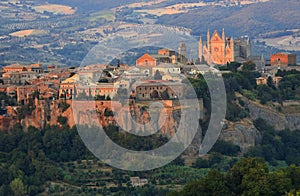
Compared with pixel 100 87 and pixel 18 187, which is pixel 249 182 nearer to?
pixel 18 187

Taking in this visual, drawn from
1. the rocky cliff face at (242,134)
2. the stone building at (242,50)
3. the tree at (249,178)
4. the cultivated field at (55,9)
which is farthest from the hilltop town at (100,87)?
the cultivated field at (55,9)

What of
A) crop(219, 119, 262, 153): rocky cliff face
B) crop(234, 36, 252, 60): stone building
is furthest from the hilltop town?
crop(234, 36, 252, 60): stone building

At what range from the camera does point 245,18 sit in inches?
5522

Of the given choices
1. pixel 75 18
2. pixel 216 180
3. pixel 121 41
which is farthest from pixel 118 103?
pixel 75 18

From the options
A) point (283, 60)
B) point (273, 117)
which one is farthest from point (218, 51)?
point (273, 117)

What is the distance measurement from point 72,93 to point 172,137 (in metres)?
4.79

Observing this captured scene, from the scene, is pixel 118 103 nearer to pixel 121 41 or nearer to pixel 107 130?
pixel 107 130

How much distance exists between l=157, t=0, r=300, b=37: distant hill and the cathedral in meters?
58.5

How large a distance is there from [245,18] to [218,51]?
79.7 m

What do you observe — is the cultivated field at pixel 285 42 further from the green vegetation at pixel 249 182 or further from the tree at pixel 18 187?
the green vegetation at pixel 249 182

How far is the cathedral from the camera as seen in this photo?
5998 cm

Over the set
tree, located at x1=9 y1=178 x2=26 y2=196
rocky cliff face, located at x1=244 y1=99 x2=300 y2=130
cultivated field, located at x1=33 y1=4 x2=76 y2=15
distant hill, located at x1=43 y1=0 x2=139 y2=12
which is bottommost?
tree, located at x1=9 y1=178 x2=26 y2=196

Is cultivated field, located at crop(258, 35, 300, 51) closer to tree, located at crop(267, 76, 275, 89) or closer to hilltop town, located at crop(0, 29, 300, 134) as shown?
hilltop town, located at crop(0, 29, 300, 134)

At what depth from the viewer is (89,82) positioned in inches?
1897
